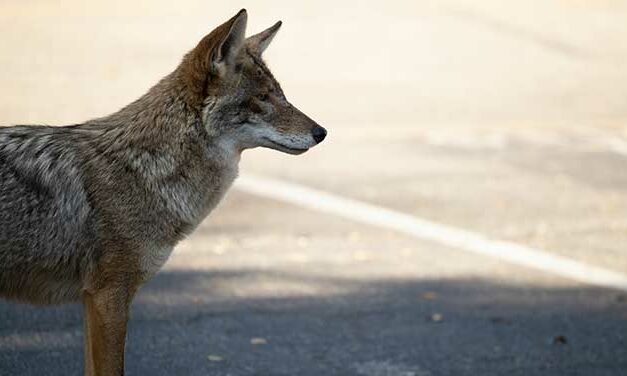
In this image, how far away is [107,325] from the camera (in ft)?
20.1

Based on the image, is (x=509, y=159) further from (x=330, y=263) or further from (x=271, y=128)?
(x=271, y=128)

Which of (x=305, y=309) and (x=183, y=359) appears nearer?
(x=183, y=359)

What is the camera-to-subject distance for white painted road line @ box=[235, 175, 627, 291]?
9677 mm

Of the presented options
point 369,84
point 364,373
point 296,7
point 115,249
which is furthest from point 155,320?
point 296,7

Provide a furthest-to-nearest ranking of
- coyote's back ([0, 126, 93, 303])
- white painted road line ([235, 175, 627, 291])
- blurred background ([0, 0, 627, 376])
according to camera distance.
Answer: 1. white painted road line ([235, 175, 627, 291])
2. blurred background ([0, 0, 627, 376])
3. coyote's back ([0, 126, 93, 303])

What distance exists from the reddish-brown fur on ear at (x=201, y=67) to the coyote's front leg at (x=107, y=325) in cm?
101

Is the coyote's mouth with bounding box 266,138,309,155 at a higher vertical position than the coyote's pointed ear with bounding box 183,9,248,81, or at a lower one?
lower

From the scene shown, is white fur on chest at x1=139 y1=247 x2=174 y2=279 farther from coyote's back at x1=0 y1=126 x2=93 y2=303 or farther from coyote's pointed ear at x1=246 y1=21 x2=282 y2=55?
coyote's pointed ear at x1=246 y1=21 x2=282 y2=55

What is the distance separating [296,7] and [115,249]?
563 inches

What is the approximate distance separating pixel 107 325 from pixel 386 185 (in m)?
5.91

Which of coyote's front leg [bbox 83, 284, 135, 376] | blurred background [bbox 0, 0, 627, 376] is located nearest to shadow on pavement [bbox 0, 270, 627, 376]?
blurred background [bbox 0, 0, 627, 376]

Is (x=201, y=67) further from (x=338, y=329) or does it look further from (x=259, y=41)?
(x=338, y=329)

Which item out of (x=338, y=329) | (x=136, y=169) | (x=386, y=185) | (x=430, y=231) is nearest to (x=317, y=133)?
(x=136, y=169)

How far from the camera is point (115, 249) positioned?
6.15 metres
